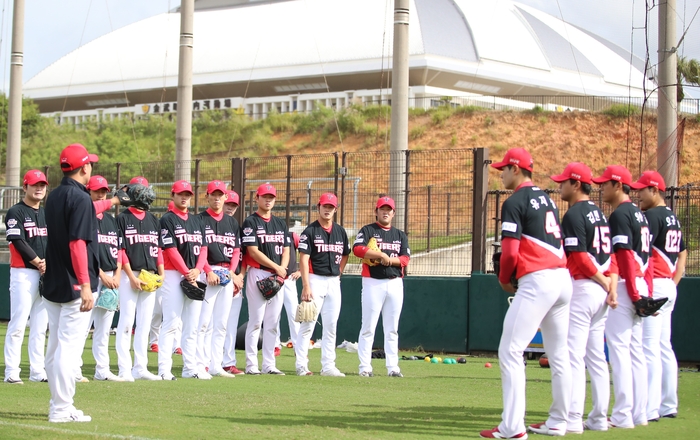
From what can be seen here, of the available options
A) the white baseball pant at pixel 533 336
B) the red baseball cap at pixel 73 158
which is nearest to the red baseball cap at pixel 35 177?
the red baseball cap at pixel 73 158

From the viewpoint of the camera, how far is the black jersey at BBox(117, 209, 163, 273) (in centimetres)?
1027

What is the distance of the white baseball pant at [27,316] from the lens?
32.1 feet

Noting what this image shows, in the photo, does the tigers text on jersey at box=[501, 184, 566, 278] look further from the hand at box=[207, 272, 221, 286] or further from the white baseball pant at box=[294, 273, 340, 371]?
the white baseball pant at box=[294, 273, 340, 371]

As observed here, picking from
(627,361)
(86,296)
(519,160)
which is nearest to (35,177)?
(86,296)

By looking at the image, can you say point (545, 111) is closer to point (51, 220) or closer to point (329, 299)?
point (329, 299)

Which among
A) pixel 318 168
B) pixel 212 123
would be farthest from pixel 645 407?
pixel 212 123

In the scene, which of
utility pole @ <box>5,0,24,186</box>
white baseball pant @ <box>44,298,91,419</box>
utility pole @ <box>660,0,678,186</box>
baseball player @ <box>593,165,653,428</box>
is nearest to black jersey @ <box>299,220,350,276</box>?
baseball player @ <box>593,165,653,428</box>

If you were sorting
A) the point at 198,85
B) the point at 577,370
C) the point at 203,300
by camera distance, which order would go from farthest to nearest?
the point at 198,85 < the point at 203,300 < the point at 577,370

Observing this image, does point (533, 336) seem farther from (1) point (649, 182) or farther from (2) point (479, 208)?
(2) point (479, 208)

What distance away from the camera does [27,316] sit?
9867 mm

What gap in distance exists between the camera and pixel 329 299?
11523 millimetres

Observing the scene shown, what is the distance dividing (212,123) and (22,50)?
26.6 meters

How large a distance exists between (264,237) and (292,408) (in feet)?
11.2

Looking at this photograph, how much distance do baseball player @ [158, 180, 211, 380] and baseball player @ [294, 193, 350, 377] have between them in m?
1.35
